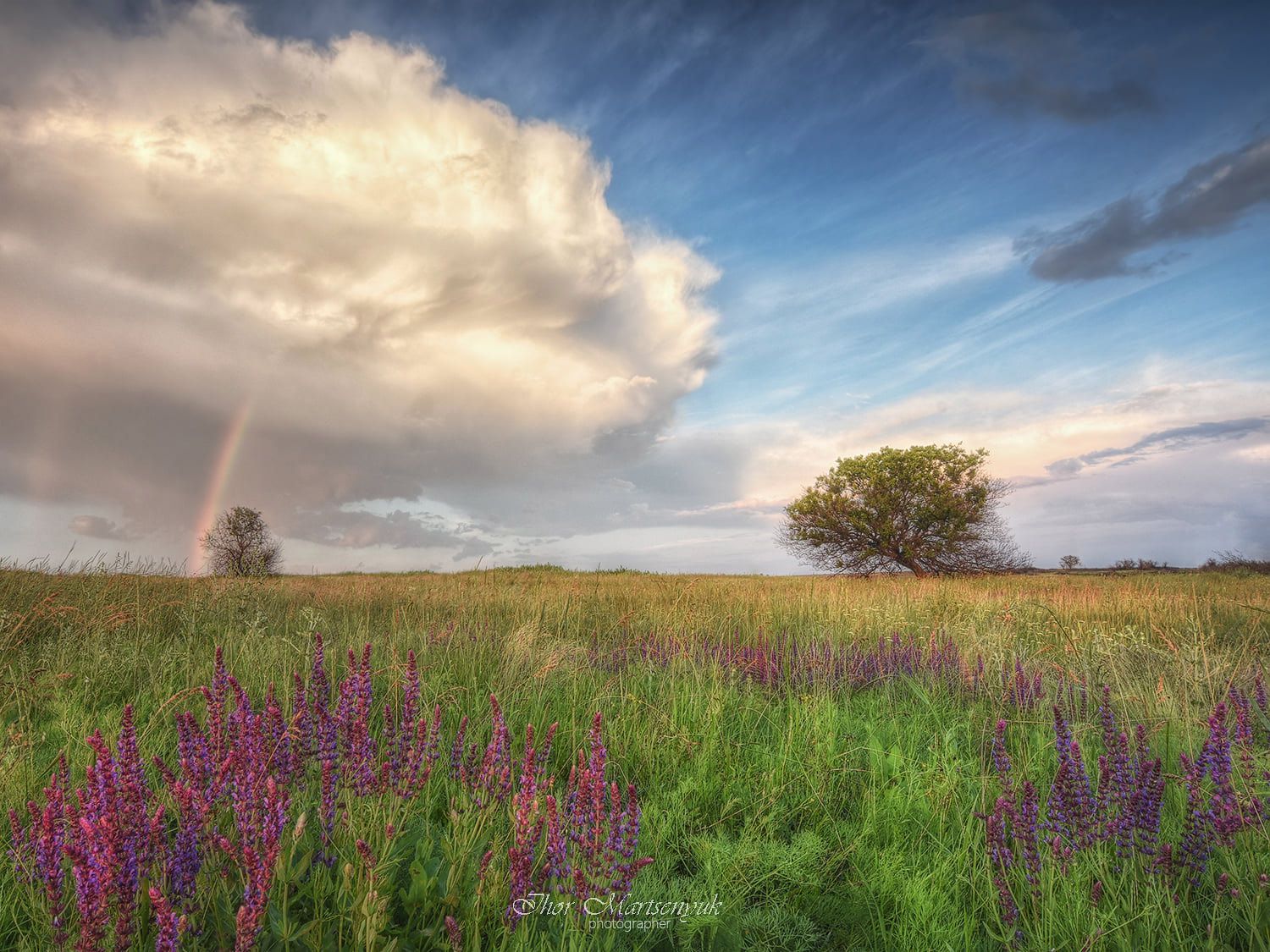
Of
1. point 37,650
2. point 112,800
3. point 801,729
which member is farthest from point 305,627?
point 112,800

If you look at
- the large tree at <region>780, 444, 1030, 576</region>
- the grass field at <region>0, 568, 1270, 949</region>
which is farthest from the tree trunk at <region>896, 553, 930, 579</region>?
the grass field at <region>0, 568, 1270, 949</region>

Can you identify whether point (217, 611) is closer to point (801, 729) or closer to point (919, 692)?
point (801, 729)

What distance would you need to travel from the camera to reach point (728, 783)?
407 cm

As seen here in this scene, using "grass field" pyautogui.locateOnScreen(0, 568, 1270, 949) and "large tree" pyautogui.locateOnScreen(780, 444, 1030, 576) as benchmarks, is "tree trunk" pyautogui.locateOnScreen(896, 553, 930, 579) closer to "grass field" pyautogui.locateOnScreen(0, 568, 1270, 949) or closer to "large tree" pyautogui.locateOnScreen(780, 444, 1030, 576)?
"large tree" pyautogui.locateOnScreen(780, 444, 1030, 576)

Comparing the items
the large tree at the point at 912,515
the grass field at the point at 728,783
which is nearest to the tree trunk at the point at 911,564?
the large tree at the point at 912,515

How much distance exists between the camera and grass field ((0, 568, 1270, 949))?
238 centimetres

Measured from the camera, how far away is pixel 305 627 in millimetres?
8742

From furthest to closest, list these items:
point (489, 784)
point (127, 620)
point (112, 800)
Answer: point (127, 620) → point (489, 784) → point (112, 800)

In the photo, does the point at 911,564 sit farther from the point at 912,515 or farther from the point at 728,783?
the point at 728,783

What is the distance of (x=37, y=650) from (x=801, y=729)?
29.0 feet

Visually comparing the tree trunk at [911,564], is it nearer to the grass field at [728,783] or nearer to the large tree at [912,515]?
the large tree at [912,515]

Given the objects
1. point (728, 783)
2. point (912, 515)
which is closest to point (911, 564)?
point (912, 515)

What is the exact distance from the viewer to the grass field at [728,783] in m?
2.38

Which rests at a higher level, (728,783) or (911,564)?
(911,564)
